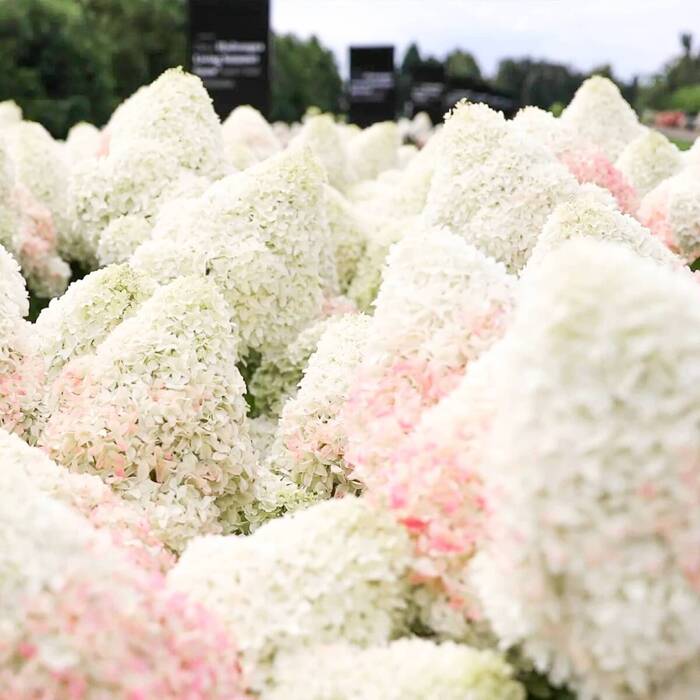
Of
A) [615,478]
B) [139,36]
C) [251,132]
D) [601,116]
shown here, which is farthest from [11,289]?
[139,36]

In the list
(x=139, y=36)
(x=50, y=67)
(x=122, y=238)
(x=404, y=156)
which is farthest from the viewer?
(x=139, y=36)

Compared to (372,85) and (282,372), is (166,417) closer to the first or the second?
(282,372)

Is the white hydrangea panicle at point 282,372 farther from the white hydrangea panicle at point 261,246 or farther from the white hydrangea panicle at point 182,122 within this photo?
the white hydrangea panicle at point 182,122

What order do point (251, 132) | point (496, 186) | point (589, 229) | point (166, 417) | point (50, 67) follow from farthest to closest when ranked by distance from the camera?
point (50, 67) < point (251, 132) < point (496, 186) < point (589, 229) < point (166, 417)

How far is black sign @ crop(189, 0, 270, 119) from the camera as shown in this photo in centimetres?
523

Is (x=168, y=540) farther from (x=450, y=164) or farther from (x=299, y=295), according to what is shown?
(x=450, y=164)

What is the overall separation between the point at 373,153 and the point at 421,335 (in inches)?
186

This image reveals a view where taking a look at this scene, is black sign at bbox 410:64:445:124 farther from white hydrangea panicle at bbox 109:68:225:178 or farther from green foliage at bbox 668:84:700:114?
green foliage at bbox 668:84:700:114

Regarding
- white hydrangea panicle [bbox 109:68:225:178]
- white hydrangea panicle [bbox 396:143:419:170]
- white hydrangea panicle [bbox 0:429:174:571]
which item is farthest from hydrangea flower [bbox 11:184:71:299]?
white hydrangea panicle [bbox 396:143:419:170]

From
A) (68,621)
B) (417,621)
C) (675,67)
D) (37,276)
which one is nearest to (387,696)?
(417,621)

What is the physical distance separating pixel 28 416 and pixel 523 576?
136 centimetres

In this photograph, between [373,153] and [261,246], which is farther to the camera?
[373,153]

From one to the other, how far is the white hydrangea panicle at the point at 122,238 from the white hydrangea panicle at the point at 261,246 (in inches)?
19.8

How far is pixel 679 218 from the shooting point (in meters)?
3.14
